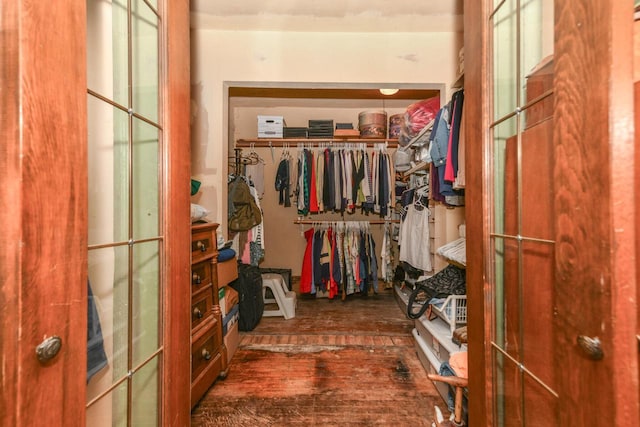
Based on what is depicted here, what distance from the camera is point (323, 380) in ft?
5.98

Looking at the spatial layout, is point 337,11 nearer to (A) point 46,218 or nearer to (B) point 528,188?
(B) point 528,188

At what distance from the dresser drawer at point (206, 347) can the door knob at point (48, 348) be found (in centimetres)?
112

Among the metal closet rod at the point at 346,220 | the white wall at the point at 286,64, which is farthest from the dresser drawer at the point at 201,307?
the metal closet rod at the point at 346,220

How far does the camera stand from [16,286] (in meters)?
0.43

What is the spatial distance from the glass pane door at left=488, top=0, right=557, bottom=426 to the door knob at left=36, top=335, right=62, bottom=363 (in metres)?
1.00

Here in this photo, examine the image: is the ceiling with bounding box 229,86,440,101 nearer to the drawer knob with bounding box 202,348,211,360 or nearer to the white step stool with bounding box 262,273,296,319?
the white step stool with bounding box 262,273,296,319

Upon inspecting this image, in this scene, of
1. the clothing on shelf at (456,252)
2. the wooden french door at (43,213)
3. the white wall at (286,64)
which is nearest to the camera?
the wooden french door at (43,213)

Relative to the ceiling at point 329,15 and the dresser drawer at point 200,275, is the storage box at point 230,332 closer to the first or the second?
the dresser drawer at point 200,275

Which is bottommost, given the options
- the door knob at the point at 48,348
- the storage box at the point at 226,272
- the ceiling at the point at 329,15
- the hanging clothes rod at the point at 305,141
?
the storage box at the point at 226,272

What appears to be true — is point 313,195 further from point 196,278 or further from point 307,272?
point 196,278

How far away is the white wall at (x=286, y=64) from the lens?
2.32 metres

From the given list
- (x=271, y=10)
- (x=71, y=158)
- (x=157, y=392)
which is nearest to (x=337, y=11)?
(x=271, y=10)

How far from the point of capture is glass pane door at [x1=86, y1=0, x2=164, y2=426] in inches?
26.7

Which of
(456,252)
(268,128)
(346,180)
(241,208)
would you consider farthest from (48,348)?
(268,128)
